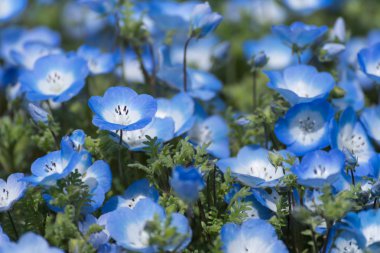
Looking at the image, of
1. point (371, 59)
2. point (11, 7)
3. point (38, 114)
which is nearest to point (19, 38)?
point (11, 7)

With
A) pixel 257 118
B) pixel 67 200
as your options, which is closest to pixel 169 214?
pixel 67 200

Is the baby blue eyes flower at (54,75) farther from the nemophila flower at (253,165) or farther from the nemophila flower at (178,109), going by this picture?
the nemophila flower at (253,165)

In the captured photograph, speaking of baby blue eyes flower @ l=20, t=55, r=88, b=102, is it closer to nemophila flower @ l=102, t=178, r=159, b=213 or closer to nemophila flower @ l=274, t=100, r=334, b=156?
nemophila flower @ l=102, t=178, r=159, b=213

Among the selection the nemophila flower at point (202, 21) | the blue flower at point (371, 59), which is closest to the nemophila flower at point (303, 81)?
the blue flower at point (371, 59)

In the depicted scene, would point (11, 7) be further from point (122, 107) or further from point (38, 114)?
point (122, 107)

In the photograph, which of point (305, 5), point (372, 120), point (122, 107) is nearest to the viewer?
point (122, 107)

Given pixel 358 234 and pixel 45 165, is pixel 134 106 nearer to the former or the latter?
pixel 45 165

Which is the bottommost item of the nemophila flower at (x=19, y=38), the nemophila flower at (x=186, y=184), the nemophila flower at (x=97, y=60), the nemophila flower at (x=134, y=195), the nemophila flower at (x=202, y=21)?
the nemophila flower at (x=19, y=38)
